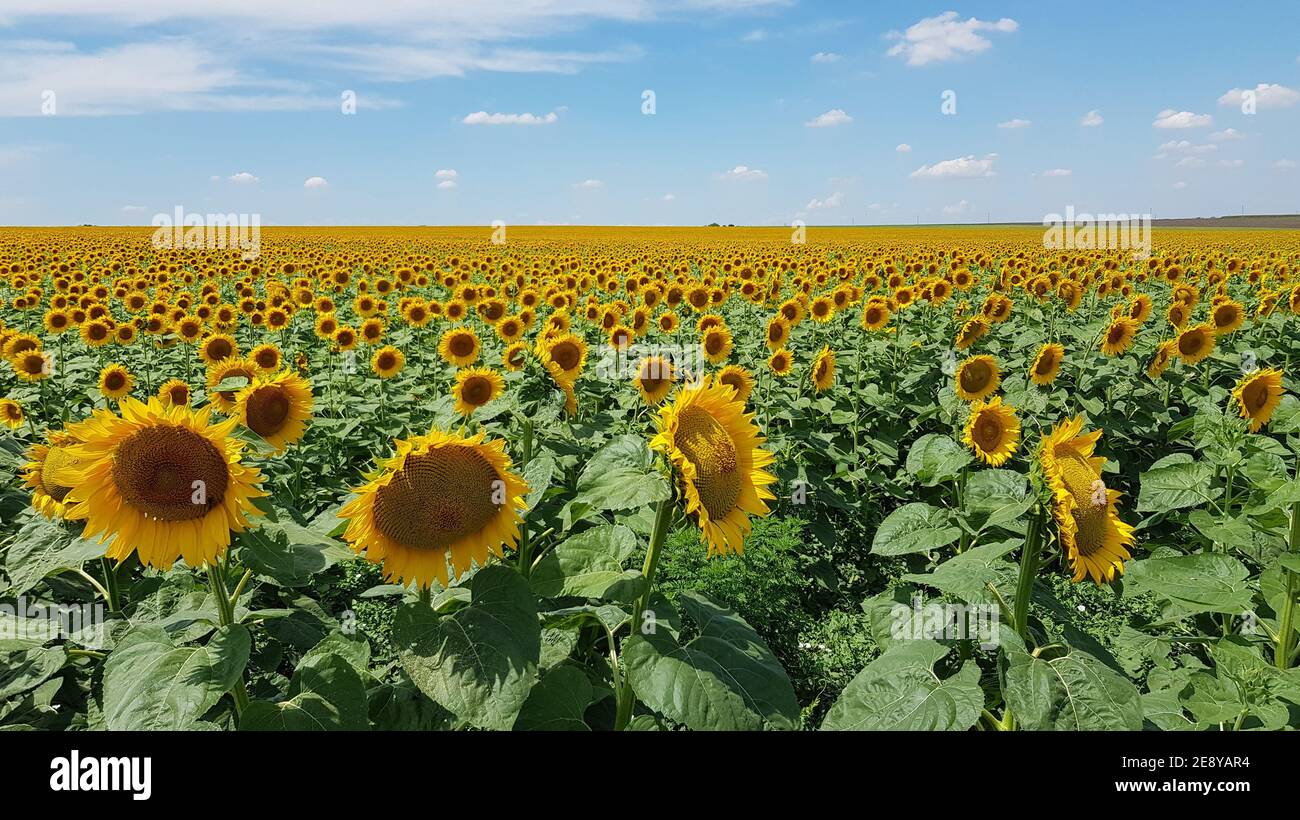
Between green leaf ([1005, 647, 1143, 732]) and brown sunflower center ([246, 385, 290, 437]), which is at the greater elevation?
brown sunflower center ([246, 385, 290, 437])

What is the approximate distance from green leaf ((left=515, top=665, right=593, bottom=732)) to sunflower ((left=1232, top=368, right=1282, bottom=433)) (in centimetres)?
605

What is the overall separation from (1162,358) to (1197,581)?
22.4 ft

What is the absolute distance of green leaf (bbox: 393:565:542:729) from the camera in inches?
73.6

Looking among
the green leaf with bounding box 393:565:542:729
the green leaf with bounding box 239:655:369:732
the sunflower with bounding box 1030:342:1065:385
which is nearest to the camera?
the green leaf with bounding box 393:565:542:729

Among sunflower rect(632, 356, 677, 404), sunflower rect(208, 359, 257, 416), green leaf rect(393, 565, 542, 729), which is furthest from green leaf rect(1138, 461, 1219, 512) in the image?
sunflower rect(208, 359, 257, 416)

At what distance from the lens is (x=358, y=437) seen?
7.60 metres

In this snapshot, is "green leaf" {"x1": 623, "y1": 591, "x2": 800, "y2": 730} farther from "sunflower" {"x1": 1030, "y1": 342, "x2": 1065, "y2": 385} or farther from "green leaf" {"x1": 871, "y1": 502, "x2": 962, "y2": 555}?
"sunflower" {"x1": 1030, "y1": 342, "x2": 1065, "y2": 385}

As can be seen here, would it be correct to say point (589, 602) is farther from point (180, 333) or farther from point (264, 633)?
point (180, 333)

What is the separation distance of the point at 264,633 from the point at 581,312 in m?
9.10

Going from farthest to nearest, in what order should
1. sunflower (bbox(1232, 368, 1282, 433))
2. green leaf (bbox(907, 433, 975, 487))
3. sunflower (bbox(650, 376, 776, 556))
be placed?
sunflower (bbox(1232, 368, 1282, 433)), green leaf (bbox(907, 433, 975, 487)), sunflower (bbox(650, 376, 776, 556))

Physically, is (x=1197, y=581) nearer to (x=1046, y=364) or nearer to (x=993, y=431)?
(x=993, y=431)

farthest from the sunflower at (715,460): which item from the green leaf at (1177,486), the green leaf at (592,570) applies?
the green leaf at (1177,486)

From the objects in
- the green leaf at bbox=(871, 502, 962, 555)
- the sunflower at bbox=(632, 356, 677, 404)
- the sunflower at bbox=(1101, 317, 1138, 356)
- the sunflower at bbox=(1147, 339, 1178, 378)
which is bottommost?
the green leaf at bbox=(871, 502, 962, 555)
